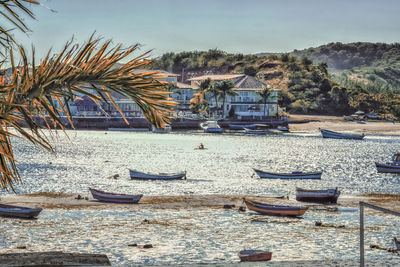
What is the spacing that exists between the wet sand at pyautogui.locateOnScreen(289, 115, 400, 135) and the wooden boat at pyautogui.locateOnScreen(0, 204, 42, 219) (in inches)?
4525

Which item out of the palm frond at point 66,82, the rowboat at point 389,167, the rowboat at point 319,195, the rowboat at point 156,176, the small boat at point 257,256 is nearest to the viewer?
the palm frond at point 66,82

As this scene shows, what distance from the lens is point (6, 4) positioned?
756cm

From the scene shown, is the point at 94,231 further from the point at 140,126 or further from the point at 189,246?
the point at 140,126

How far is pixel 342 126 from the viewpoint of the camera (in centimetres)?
14925

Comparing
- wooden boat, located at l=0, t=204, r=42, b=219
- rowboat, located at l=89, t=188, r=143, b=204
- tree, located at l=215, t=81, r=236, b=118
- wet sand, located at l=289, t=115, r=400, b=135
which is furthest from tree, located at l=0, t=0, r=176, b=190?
tree, located at l=215, t=81, r=236, b=118

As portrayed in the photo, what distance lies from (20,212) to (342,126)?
126 metres

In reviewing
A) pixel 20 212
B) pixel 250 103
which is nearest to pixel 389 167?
pixel 20 212

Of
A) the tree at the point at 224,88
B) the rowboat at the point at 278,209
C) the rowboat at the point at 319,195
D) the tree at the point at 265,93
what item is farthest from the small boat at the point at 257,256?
the tree at the point at 265,93

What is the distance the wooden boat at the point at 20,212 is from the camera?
31.5 m

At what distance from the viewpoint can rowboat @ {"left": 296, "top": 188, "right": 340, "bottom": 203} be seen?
3900 centimetres

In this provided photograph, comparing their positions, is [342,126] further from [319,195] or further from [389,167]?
[319,195]

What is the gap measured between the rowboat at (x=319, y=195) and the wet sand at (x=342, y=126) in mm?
101837

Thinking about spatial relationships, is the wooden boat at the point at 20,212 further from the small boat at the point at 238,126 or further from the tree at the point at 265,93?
the tree at the point at 265,93

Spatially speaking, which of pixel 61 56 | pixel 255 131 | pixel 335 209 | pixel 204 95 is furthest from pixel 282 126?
pixel 61 56
